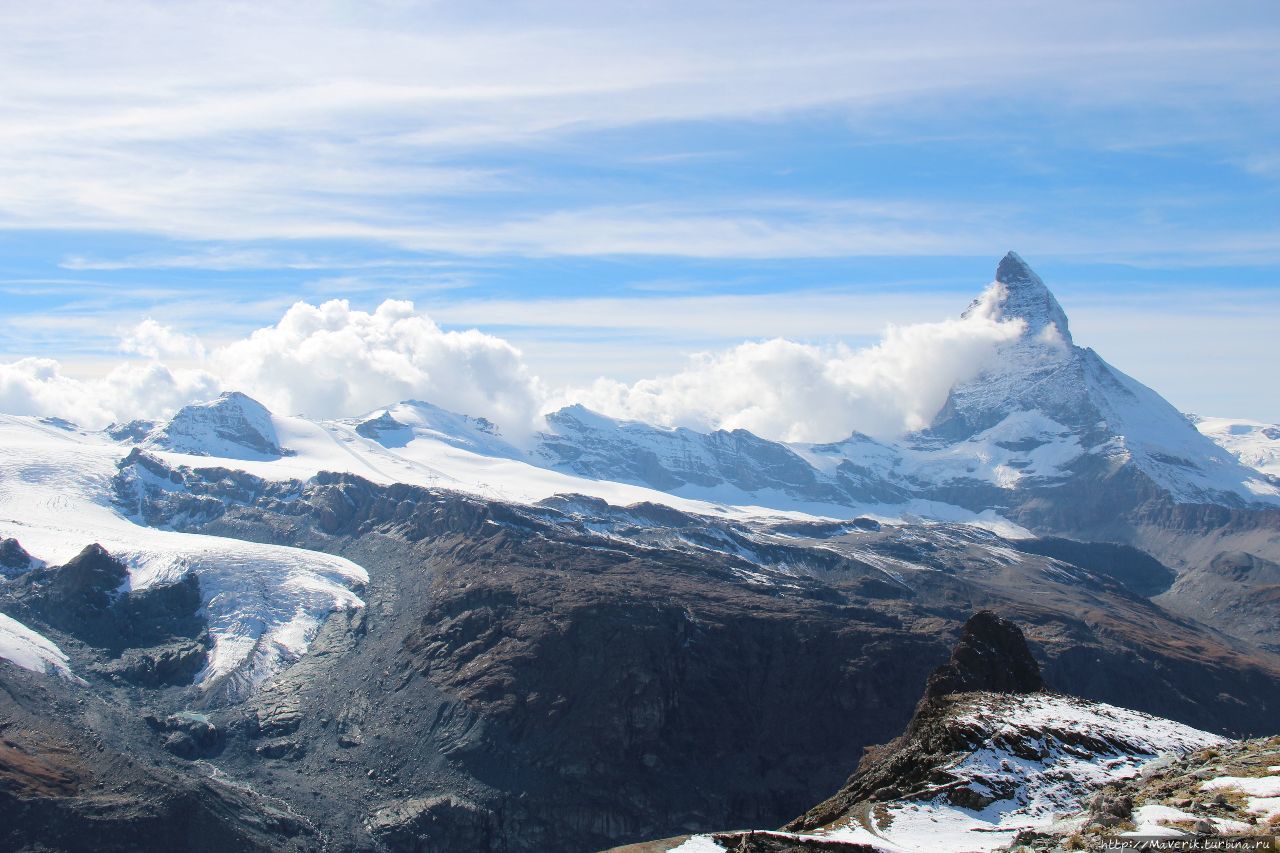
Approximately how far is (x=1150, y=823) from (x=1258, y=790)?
22.9 feet

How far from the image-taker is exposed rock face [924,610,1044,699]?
139 m

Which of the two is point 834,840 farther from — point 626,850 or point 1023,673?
point 1023,673

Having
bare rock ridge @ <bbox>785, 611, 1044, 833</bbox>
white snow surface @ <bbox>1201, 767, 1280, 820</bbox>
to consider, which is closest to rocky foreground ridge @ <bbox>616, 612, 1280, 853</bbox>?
white snow surface @ <bbox>1201, 767, 1280, 820</bbox>

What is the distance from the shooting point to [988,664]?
5669 inches

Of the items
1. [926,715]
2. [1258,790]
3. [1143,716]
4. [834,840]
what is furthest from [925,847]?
[1143,716]

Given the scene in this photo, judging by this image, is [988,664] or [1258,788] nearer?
[1258,788]

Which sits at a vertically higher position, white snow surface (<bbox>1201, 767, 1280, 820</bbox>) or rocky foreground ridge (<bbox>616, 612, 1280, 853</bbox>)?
white snow surface (<bbox>1201, 767, 1280, 820</bbox>)

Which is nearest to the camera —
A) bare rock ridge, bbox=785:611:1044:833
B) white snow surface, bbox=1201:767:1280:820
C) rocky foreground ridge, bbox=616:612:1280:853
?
white snow surface, bbox=1201:767:1280:820

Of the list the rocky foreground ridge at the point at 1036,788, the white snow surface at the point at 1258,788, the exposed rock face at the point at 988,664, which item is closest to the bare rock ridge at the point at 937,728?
the exposed rock face at the point at 988,664

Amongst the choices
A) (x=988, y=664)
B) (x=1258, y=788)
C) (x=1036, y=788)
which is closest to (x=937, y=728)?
(x=1036, y=788)

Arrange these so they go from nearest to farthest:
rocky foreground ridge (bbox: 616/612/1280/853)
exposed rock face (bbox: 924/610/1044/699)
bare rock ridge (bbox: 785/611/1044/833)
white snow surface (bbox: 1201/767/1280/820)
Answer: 1. white snow surface (bbox: 1201/767/1280/820)
2. rocky foreground ridge (bbox: 616/612/1280/853)
3. bare rock ridge (bbox: 785/611/1044/833)
4. exposed rock face (bbox: 924/610/1044/699)

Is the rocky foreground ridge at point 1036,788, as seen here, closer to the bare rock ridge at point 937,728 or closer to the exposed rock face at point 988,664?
the bare rock ridge at point 937,728

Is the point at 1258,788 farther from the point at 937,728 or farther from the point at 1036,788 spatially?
the point at 937,728

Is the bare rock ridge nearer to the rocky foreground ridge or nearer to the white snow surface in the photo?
the rocky foreground ridge
